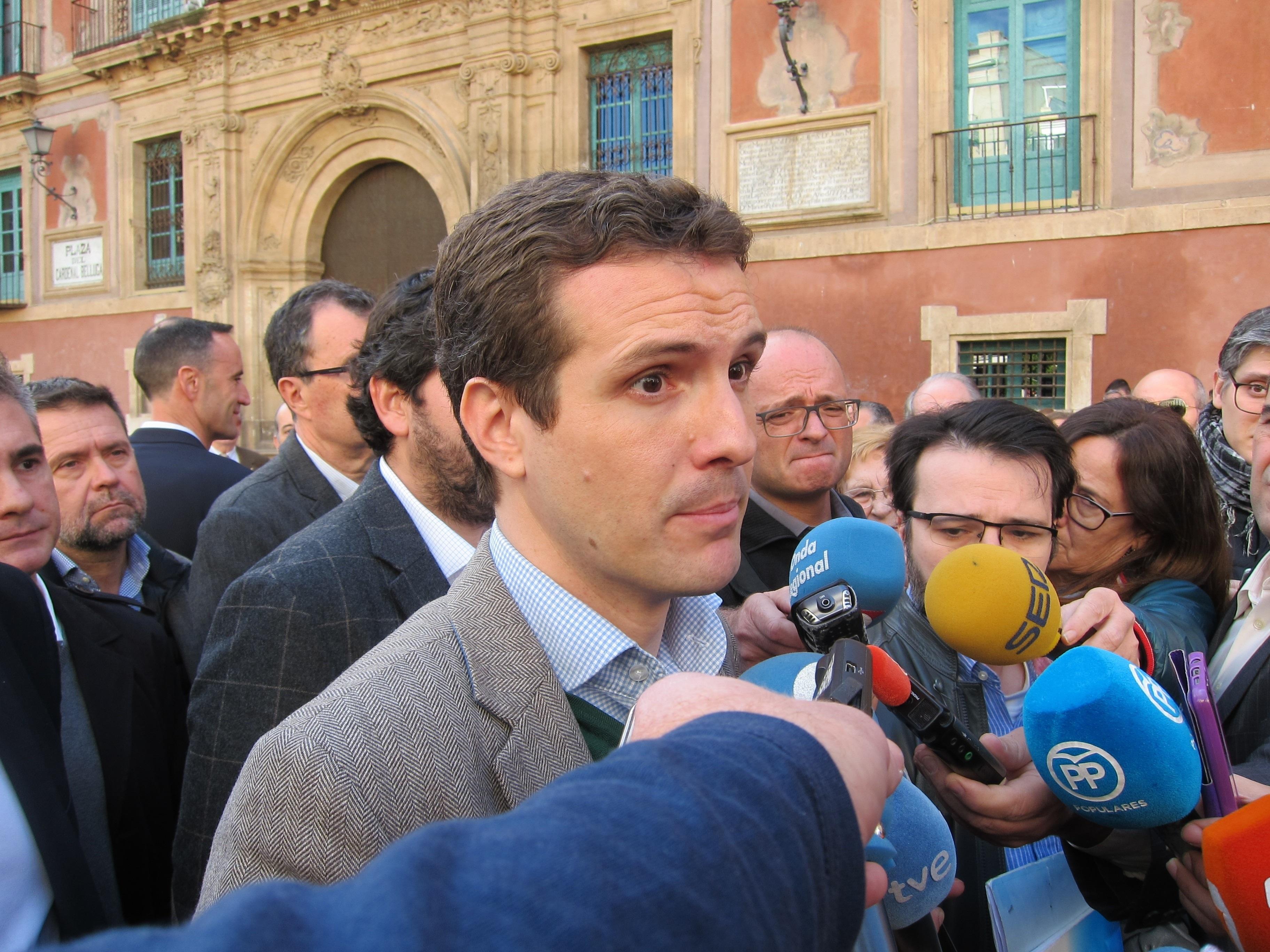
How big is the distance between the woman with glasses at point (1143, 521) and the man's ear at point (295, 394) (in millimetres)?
2605

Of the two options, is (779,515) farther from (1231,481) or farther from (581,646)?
(1231,481)

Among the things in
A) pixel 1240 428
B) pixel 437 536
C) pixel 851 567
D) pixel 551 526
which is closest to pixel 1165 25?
pixel 1240 428

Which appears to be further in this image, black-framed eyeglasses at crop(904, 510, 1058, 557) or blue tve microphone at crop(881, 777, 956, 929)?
black-framed eyeglasses at crop(904, 510, 1058, 557)

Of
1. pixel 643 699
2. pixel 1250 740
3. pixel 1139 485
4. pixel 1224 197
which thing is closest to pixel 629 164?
pixel 1224 197

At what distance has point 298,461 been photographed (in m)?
3.30

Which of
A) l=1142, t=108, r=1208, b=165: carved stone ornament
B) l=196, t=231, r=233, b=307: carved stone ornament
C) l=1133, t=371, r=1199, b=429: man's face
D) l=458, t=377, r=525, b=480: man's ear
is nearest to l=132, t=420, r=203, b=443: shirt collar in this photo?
l=458, t=377, r=525, b=480: man's ear

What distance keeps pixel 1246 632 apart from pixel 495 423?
168 centimetres

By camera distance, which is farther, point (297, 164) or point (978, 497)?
point (297, 164)

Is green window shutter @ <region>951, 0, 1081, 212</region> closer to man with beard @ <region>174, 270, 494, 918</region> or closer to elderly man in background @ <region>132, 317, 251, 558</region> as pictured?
elderly man in background @ <region>132, 317, 251, 558</region>

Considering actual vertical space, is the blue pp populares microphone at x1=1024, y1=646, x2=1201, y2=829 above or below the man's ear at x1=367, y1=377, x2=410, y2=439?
below

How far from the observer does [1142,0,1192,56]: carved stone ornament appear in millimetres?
8828

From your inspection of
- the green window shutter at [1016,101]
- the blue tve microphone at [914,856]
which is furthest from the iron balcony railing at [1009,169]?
the blue tve microphone at [914,856]

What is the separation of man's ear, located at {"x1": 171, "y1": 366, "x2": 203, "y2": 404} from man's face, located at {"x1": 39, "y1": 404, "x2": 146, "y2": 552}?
1.22 m

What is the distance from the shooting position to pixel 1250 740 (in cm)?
186
